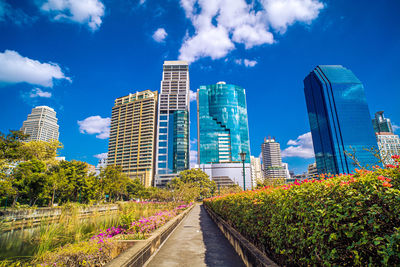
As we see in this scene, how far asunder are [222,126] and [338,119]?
61.2 metres

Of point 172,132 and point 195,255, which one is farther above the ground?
point 172,132

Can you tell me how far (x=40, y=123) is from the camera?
182 metres

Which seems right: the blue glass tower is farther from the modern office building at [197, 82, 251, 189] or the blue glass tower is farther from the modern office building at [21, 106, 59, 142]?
the modern office building at [21, 106, 59, 142]

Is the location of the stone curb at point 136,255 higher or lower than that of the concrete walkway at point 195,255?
higher

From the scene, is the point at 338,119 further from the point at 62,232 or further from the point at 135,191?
the point at 62,232

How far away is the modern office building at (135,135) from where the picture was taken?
362 feet

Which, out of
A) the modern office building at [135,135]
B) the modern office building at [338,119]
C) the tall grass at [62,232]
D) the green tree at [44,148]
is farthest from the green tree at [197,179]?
the modern office building at [338,119]

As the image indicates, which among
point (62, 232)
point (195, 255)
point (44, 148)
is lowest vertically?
point (195, 255)

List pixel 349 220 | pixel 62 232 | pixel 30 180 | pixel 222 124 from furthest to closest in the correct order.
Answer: pixel 222 124 < pixel 30 180 < pixel 62 232 < pixel 349 220

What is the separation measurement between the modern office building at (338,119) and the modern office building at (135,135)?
93.9 m

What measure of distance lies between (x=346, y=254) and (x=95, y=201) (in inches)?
1656

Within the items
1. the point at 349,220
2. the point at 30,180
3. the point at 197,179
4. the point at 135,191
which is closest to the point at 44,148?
the point at 30,180

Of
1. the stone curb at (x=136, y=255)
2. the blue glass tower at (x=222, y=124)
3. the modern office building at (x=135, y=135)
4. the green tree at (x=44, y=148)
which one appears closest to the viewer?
the stone curb at (x=136, y=255)

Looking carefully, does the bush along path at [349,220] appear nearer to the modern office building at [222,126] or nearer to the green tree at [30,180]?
the green tree at [30,180]
